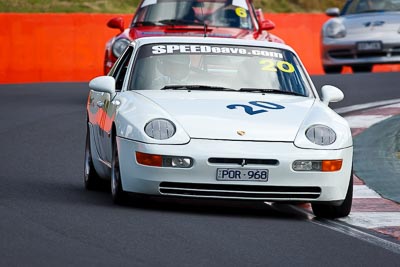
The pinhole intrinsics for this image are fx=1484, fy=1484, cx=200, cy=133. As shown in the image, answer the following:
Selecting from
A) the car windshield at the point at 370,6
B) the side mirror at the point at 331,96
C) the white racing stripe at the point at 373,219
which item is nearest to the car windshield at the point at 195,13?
the car windshield at the point at 370,6

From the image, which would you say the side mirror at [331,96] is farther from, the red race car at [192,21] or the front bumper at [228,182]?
the red race car at [192,21]

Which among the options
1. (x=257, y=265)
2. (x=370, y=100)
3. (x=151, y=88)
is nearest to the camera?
(x=257, y=265)

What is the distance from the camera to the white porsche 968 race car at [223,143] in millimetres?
9664

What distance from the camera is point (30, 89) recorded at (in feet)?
75.0

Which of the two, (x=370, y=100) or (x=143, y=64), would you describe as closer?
(x=143, y=64)

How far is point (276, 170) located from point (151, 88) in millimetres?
1522

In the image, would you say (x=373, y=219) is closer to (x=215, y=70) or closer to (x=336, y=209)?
(x=336, y=209)

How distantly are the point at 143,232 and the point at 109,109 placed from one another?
222cm

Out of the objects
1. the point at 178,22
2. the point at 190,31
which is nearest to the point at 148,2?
the point at 178,22

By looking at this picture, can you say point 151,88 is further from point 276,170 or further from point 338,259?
point 338,259

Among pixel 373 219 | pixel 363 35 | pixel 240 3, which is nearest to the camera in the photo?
pixel 373 219

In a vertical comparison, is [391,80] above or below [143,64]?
below

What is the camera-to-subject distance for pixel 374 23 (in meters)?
24.0

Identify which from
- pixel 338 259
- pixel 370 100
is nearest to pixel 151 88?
pixel 338 259
